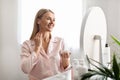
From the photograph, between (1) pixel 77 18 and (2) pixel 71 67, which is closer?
(2) pixel 71 67

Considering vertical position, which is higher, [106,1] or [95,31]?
[106,1]

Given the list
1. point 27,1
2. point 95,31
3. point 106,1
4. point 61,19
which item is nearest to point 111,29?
point 106,1

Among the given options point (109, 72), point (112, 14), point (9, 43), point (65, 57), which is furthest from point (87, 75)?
point (112, 14)

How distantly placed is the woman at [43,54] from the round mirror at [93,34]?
12cm

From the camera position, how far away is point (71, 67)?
1197mm

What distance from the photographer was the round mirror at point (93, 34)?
1.18 metres

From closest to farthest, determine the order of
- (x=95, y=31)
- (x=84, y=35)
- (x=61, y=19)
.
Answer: (x=84, y=35)
(x=95, y=31)
(x=61, y=19)

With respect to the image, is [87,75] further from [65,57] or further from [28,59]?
[28,59]

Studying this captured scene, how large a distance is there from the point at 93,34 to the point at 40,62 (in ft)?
1.06

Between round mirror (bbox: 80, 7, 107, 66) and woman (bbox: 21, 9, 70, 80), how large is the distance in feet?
0.38

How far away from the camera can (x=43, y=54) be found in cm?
125

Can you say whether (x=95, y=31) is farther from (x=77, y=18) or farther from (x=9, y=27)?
(x=9, y=27)

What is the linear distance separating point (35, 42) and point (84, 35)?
0.27m

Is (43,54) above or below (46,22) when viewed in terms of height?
below
